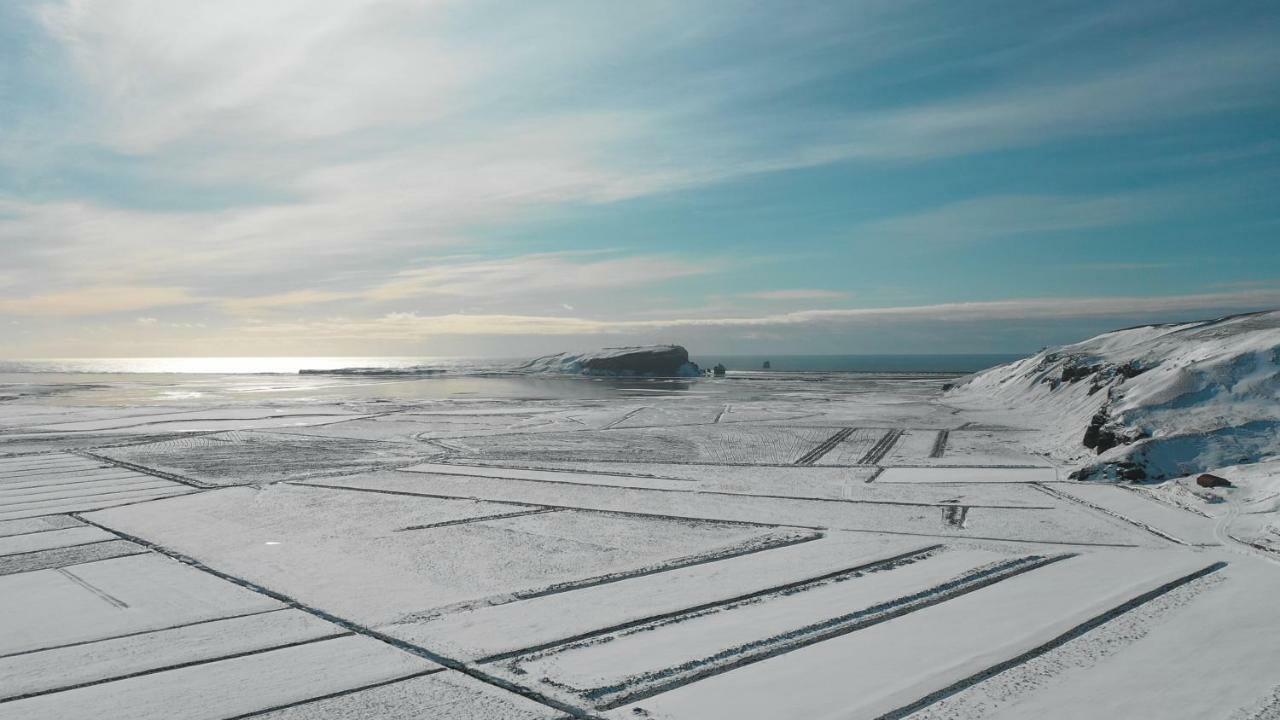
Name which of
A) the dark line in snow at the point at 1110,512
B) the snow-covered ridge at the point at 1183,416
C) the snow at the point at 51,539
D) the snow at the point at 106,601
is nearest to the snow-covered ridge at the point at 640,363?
the snow-covered ridge at the point at 1183,416

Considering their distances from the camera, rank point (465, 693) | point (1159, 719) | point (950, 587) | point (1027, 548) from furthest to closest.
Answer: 1. point (1027, 548)
2. point (950, 587)
3. point (465, 693)
4. point (1159, 719)

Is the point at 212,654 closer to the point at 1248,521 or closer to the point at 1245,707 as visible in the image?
the point at 1245,707

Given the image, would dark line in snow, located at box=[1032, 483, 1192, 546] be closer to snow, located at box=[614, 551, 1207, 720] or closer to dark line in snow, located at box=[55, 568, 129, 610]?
snow, located at box=[614, 551, 1207, 720]

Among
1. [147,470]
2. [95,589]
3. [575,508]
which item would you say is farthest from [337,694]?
[147,470]

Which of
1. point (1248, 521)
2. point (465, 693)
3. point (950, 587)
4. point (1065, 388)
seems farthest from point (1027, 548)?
point (1065, 388)

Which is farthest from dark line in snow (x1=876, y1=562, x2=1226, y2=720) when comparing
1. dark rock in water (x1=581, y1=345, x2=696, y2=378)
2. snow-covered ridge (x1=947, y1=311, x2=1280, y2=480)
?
dark rock in water (x1=581, y1=345, x2=696, y2=378)

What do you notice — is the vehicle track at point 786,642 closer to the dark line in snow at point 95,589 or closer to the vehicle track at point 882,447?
the dark line in snow at point 95,589
